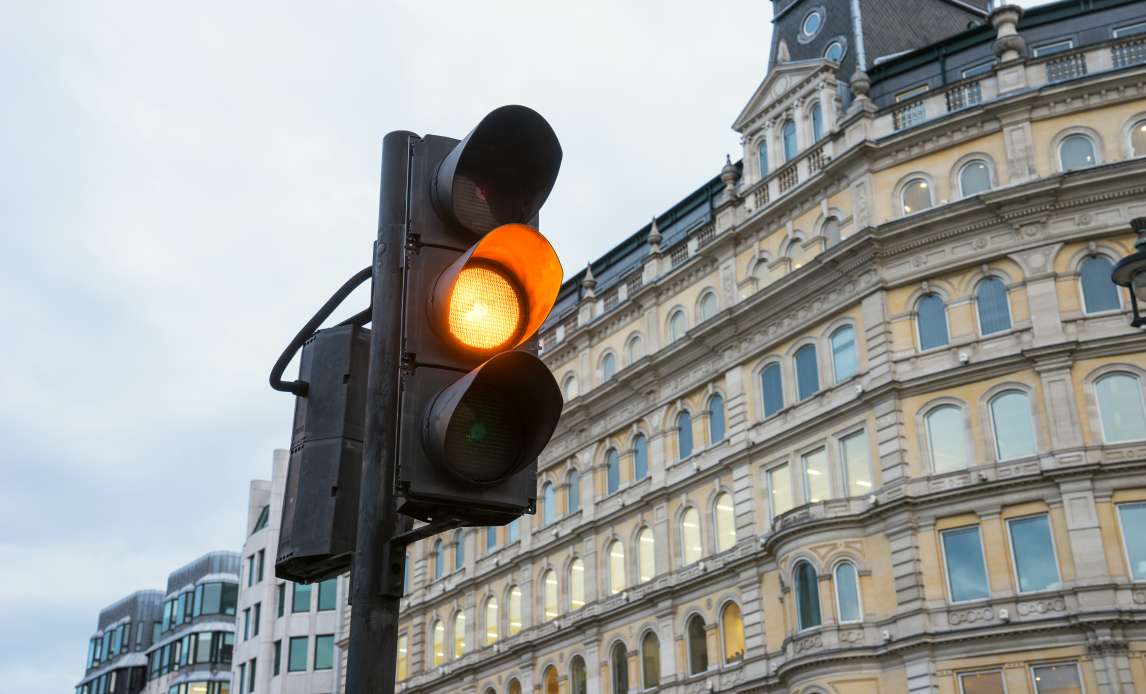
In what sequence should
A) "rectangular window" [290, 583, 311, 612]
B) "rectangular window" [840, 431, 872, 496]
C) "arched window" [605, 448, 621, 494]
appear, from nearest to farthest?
"rectangular window" [840, 431, 872, 496] → "arched window" [605, 448, 621, 494] → "rectangular window" [290, 583, 311, 612]

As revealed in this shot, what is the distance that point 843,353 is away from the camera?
118ft

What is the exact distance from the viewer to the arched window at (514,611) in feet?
157

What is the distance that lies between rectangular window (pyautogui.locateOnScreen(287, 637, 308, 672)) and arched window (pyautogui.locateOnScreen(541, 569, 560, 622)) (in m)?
25.1

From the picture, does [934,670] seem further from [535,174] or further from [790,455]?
[535,174]

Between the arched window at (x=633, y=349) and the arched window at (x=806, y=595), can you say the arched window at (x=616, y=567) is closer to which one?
the arched window at (x=633, y=349)

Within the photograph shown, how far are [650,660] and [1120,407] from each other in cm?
1664

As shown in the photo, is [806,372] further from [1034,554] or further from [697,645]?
[697,645]

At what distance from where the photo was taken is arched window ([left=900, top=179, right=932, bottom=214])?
3556 cm

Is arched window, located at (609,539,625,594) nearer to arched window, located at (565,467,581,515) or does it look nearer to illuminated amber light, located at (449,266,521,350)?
arched window, located at (565,467,581,515)

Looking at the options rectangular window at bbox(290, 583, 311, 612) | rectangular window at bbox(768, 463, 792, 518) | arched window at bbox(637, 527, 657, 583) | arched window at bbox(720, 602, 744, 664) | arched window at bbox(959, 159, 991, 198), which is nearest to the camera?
arched window at bbox(959, 159, 991, 198)

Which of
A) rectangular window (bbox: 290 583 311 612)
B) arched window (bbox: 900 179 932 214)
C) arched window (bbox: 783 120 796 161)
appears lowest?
rectangular window (bbox: 290 583 311 612)

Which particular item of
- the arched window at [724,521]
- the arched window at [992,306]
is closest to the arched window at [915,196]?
the arched window at [992,306]

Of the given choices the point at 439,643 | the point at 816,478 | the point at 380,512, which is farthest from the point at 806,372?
the point at 380,512

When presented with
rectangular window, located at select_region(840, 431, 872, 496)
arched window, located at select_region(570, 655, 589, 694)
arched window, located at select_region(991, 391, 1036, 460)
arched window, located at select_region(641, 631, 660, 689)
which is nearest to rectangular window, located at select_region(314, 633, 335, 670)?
arched window, located at select_region(570, 655, 589, 694)
